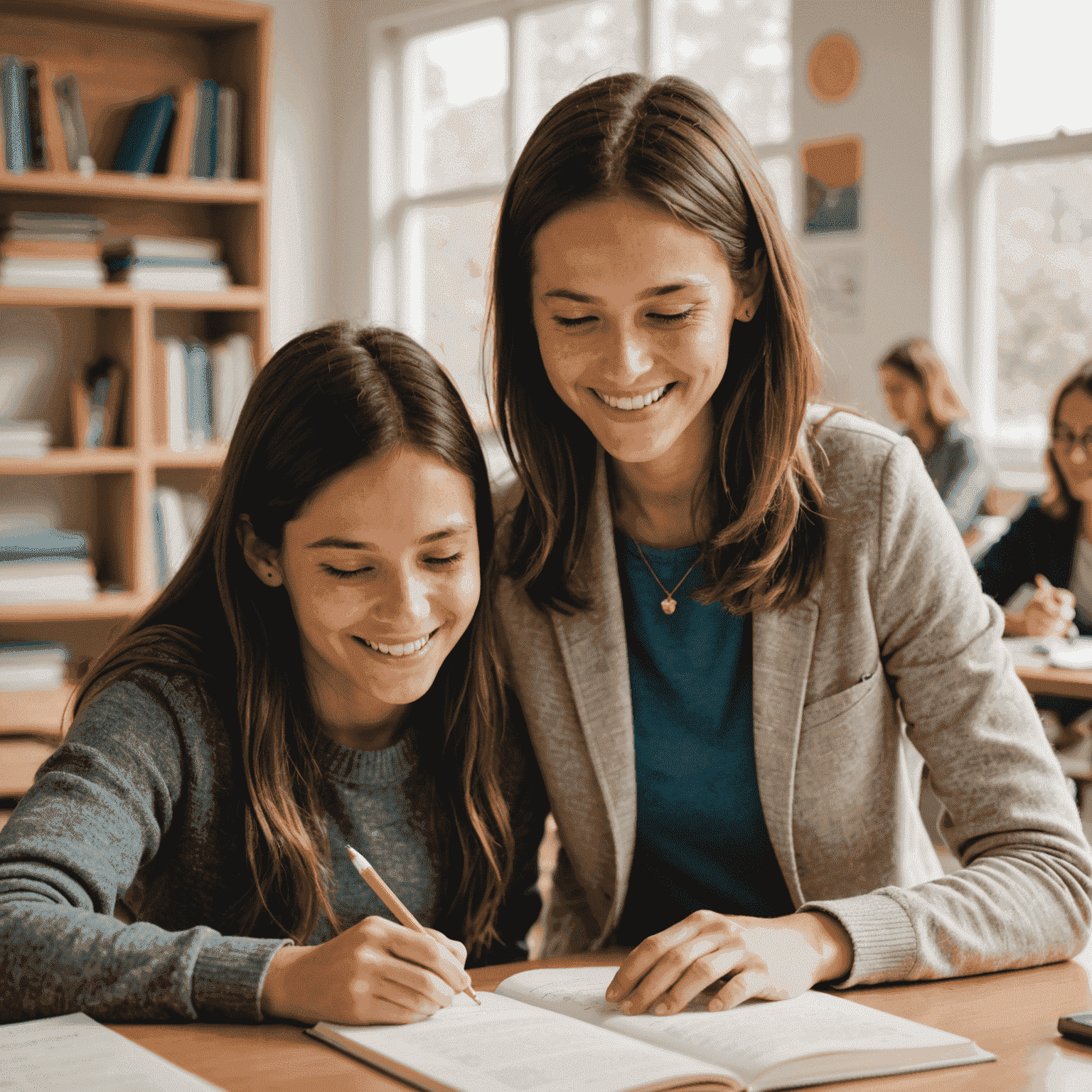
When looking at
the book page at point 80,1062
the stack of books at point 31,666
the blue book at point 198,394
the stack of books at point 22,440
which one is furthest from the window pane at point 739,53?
the book page at point 80,1062

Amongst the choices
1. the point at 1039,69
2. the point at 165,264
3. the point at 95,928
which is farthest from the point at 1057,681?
the point at 165,264

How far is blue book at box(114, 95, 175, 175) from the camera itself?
14.5 ft

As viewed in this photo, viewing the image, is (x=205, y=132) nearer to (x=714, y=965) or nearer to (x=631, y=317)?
(x=631, y=317)

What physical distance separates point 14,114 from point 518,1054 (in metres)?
3.98

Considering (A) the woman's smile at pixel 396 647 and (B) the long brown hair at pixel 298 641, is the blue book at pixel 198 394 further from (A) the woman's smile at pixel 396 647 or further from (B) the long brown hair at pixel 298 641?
(A) the woman's smile at pixel 396 647

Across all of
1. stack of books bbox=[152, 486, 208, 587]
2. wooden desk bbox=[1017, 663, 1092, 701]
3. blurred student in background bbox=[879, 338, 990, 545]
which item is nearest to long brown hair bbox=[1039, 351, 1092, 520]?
blurred student in background bbox=[879, 338, 990, 545]

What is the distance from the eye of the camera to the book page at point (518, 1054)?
881 millimetres

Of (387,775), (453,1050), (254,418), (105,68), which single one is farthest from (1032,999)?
(105,68)

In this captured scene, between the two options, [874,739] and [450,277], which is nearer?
[874,739]

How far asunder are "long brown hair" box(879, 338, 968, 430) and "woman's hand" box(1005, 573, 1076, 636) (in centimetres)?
127

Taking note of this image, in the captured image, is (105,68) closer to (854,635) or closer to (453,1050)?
(854,635)

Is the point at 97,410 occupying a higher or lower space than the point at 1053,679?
higher

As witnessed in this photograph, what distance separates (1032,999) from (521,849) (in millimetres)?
529

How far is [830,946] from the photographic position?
3.68 ft
